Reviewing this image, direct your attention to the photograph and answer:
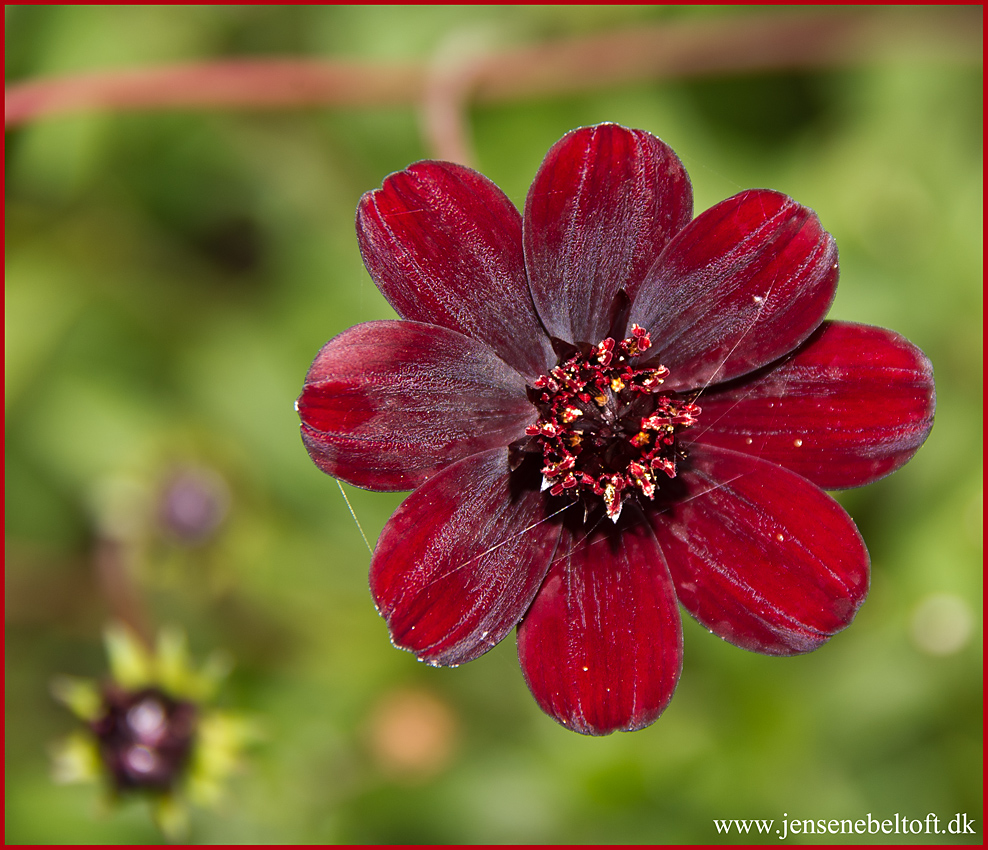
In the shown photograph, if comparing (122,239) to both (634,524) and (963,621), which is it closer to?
(634,524)

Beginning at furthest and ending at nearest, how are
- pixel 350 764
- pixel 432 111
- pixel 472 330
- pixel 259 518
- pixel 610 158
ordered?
pixel 259 518 → pixel 350 764 → pixel 432 111 → pixel 472 330 → pixel 610 158

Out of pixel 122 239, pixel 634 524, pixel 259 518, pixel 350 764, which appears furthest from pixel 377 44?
pixel 350 764

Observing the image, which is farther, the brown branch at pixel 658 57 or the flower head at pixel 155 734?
the brown branch at pixel 658 57

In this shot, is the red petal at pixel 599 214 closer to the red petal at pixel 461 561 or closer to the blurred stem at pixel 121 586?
the red petal at pixel 461 561

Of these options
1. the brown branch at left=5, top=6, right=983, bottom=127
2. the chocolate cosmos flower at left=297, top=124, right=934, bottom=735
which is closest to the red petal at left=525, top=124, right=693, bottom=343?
the chocolate cosmos flower at left=297, top=124, right=934, bottom=735

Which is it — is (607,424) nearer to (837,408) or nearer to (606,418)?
(606,418)

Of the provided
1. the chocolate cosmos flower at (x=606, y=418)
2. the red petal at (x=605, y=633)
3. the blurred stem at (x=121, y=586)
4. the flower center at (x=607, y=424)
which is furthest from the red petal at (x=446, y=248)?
the blurred stem at (x=121, y=586)

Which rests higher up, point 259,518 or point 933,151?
point 933,151
